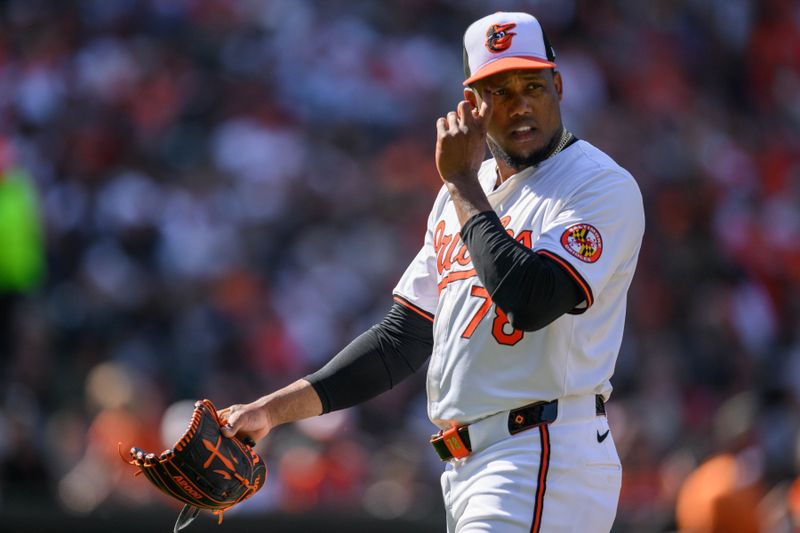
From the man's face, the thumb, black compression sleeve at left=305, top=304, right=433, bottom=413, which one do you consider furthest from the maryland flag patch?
the thumb

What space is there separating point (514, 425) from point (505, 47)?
3.34 ft

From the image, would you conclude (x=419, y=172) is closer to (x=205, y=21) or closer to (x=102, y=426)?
(x=205, y=21)

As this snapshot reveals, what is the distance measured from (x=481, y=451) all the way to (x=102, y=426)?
506 centimetres

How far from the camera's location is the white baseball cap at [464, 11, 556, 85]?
332 centimetres

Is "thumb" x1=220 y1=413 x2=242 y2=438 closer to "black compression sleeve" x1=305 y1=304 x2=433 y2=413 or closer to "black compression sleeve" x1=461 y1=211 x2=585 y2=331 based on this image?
"black compression sleeve" x1=305 y1=304 x2=433 y2=413

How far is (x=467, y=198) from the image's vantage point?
3.16m

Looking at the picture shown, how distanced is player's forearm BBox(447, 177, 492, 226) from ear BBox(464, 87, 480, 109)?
35cm

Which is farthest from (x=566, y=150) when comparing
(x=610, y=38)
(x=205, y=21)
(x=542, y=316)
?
(x=610, y=38)

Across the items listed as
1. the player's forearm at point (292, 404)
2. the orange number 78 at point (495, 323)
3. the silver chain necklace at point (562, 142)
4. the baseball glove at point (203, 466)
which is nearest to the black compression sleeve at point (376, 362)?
the player's forearm at point (292, 404)

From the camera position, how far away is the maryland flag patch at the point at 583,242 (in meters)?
3.10

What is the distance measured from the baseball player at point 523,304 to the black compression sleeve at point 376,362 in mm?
168

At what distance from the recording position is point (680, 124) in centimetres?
1223

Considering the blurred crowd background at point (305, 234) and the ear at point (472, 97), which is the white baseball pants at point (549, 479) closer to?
the ear at point (472, 97)

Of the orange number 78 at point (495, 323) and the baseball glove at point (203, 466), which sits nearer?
the orange number 78 at point (495, 323)
